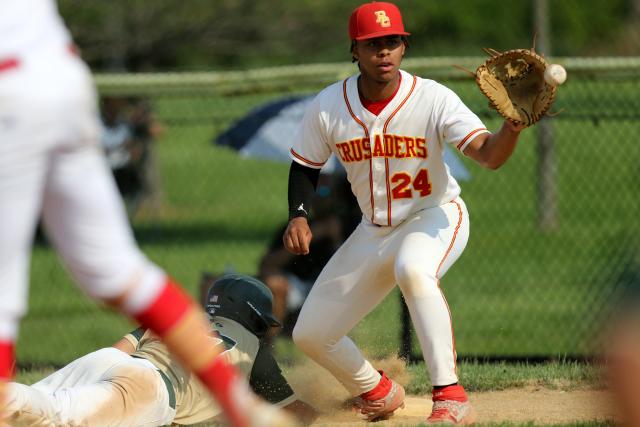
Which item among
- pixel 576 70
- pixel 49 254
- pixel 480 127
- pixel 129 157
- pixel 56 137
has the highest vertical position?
pixel 56 137

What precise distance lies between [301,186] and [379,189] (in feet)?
1.45

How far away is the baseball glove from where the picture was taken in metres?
4.47

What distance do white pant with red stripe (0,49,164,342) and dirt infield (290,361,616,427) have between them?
1.95 metres

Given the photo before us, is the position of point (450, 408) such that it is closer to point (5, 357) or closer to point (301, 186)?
point (301, 186)

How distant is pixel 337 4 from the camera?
1510cm

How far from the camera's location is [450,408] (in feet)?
15.0

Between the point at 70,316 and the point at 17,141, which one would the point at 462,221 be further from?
the point at 70,316

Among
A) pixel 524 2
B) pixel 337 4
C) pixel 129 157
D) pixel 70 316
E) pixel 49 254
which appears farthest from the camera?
pixel 524 2

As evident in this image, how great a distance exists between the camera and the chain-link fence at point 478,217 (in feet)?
25.7

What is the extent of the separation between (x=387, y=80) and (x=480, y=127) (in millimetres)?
493

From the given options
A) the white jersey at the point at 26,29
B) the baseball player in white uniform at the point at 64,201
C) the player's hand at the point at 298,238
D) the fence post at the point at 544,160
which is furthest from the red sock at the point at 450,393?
the fence post at the point at 544,160

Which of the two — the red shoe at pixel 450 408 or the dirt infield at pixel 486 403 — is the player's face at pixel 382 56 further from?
the dirt infield at pixel 486 403

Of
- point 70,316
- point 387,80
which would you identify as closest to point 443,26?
point 70,316

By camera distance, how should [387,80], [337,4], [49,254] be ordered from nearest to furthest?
1. [387,80]
2. [49,254]
3. [337,4]
